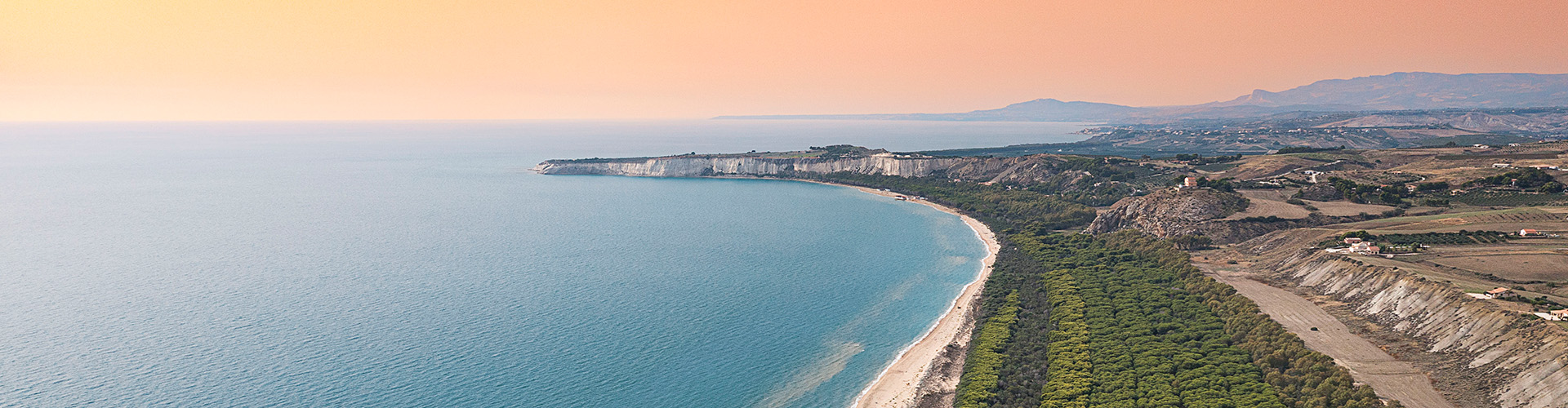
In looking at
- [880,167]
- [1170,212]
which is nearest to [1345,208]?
[1170,212]

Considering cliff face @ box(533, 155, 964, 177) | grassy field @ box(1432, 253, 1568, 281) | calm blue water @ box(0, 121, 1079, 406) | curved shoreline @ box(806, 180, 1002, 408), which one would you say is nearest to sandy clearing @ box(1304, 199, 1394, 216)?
grassy field @ box(1432, 253, 1568, 281)

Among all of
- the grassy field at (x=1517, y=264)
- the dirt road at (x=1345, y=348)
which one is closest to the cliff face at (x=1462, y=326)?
the dirt road at (x=1345, y=348)

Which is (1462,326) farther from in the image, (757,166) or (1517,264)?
(757,166)

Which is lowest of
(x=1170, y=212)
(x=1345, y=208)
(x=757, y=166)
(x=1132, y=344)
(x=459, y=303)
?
(x=1132, y=344)

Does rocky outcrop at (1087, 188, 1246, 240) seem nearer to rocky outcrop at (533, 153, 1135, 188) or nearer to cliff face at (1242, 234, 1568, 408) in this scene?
cliff face at (1242, 234, 1568, 408)

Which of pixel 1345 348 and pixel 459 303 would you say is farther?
pixel 459 303

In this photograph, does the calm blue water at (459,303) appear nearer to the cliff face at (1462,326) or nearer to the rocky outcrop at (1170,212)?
the rocky outcrop at (1170,212)
